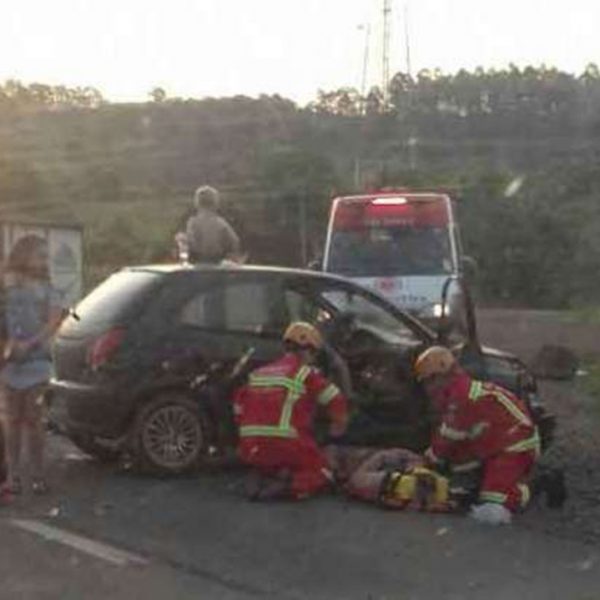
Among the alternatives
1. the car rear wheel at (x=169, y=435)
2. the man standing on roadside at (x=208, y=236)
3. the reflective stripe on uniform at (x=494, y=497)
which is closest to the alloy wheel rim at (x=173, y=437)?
the car rear wheel at (x=169, y=435)

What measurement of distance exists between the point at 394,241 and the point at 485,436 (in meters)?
14.0

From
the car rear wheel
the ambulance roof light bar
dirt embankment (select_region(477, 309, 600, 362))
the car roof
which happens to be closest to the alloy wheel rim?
the car rear wheel

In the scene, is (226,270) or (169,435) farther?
(226,270)

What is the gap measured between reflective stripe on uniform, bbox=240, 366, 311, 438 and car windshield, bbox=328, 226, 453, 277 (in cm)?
1281

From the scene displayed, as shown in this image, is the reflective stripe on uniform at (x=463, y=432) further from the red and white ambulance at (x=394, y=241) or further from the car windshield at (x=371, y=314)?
the red and white ambulance at (x=394, y=241)

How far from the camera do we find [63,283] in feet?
74.2

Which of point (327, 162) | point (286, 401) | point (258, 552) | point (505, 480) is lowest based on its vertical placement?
point (258, 552)

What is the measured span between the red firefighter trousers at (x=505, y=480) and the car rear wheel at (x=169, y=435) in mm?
2453

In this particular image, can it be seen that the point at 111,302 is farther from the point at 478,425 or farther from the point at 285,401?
the point at 478,425

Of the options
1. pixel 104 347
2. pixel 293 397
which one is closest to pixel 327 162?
pixel 104 347

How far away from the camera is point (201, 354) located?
527 inches

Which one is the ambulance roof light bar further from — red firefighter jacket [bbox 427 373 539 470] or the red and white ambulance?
red firefighter jacket [bbox 427 373 539 470]

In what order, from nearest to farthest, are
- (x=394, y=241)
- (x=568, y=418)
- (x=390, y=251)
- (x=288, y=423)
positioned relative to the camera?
(x=288, y=423) → (x=568, y=418) → (x=390, y=251) → (x=394, y=241)

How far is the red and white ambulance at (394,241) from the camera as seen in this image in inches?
984
